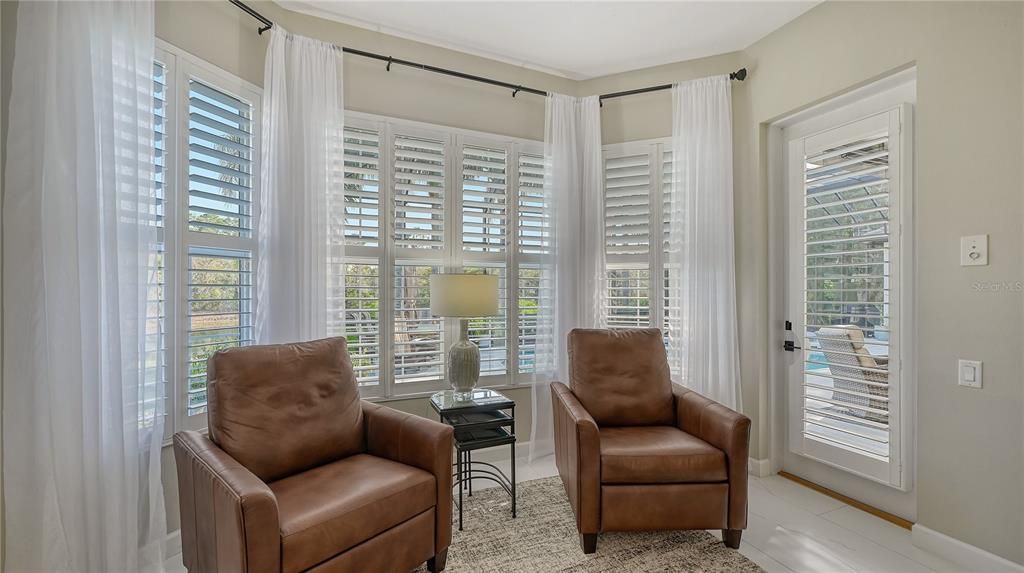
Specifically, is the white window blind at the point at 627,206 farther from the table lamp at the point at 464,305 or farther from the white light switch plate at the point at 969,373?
the white light switch plate at the point at 969,373

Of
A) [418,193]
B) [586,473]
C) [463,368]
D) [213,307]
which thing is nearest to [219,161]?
[213,307]

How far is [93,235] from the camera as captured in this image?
5.24 feet

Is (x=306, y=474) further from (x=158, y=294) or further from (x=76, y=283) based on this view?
(x=76, y=283)

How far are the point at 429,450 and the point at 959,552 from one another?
93.0 inches

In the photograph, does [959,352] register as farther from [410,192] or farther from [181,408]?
[181,408]

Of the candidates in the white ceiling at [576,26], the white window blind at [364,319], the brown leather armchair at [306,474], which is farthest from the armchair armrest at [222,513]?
the white ceiling at [576,26]

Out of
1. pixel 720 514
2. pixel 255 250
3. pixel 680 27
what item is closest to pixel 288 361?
pixel 255 250

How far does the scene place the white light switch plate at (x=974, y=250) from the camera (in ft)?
6.27

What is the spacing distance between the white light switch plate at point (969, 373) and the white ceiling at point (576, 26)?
2061 mm

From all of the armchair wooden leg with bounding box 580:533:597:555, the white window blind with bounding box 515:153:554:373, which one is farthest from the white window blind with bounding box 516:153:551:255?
the armchair wooden leg with bounding box 580:533:597:555

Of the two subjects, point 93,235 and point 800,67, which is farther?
point 800,67

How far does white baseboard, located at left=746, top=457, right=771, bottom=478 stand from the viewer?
2.97 metres

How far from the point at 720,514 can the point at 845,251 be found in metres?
1.64

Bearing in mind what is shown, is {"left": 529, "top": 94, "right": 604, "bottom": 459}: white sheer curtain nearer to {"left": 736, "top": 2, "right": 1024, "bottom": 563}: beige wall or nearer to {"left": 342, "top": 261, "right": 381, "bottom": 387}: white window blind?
{"left": 342, "top": 261, "right": 381, "bottom": 387}: white window blind
